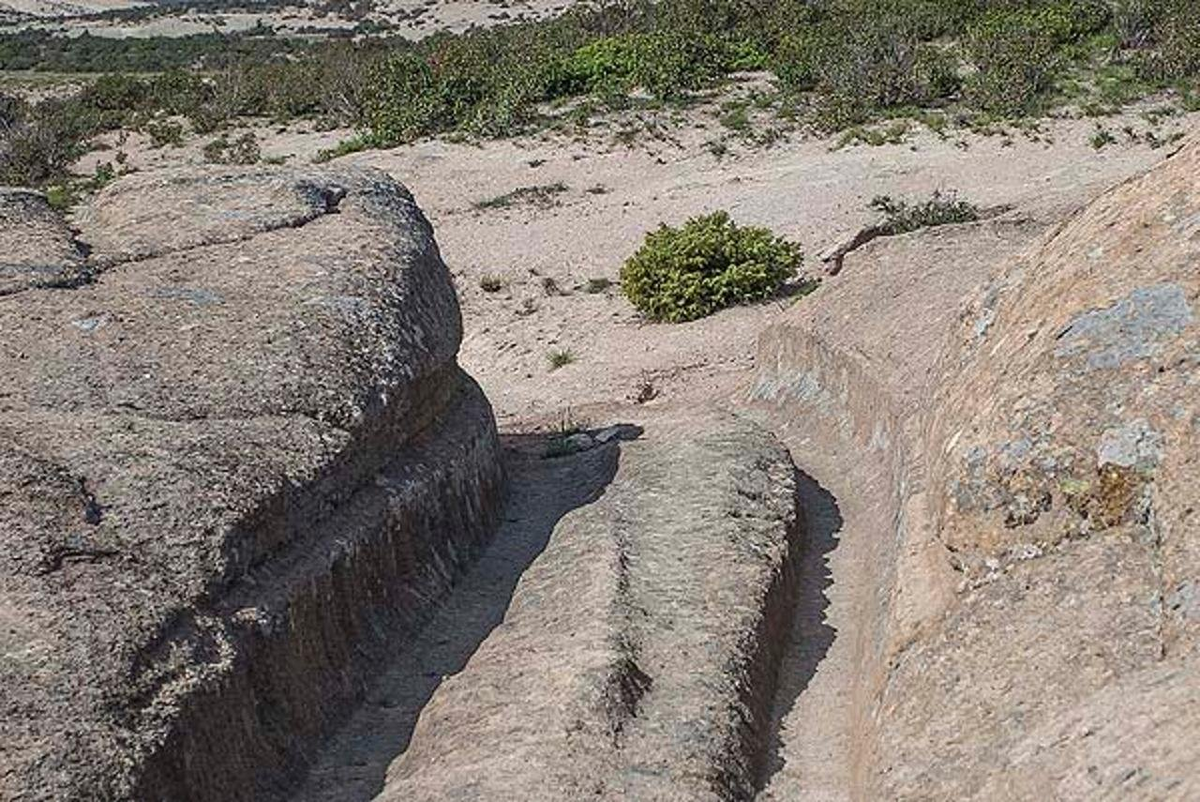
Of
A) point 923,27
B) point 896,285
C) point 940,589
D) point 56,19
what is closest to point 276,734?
point 940,589

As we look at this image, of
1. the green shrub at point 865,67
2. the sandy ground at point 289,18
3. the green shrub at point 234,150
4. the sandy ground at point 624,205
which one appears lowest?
the sandy ground at point 289,18

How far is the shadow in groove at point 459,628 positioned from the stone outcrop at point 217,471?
154 millimetres

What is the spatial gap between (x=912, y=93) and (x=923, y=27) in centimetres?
689

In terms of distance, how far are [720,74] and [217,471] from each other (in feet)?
93.1

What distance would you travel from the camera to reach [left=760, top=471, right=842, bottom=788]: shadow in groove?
8758mm

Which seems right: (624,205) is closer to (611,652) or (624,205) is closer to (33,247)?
(33,247)

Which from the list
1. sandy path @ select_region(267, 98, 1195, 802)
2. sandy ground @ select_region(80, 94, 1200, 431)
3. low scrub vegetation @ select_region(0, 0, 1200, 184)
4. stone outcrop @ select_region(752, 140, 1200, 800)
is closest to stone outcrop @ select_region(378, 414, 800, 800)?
sandy path @ select_region(267, 98, 1195, 802)

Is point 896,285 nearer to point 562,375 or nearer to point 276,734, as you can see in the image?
point 562,375

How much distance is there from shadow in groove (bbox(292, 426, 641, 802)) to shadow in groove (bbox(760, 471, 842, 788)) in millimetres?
1577

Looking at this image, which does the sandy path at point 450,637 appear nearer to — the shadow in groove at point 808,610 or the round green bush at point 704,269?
the shadow in groove at point 808,610

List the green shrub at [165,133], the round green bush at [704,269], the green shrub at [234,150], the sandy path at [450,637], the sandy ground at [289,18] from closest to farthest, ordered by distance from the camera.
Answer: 1. the sandy path at [450,637]
2. the round green bush at [704,269]
3. the green shrub at [234,150]
4. the green shrub at [165,133]
5. the sandy ground at [289,18]

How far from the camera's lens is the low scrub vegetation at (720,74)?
3048 cm

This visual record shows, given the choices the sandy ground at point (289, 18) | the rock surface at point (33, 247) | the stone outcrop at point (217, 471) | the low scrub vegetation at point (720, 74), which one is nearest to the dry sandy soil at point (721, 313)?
the stone outcrop at point (217, 471)

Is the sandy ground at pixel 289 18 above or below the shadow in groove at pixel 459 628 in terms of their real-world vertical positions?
below
